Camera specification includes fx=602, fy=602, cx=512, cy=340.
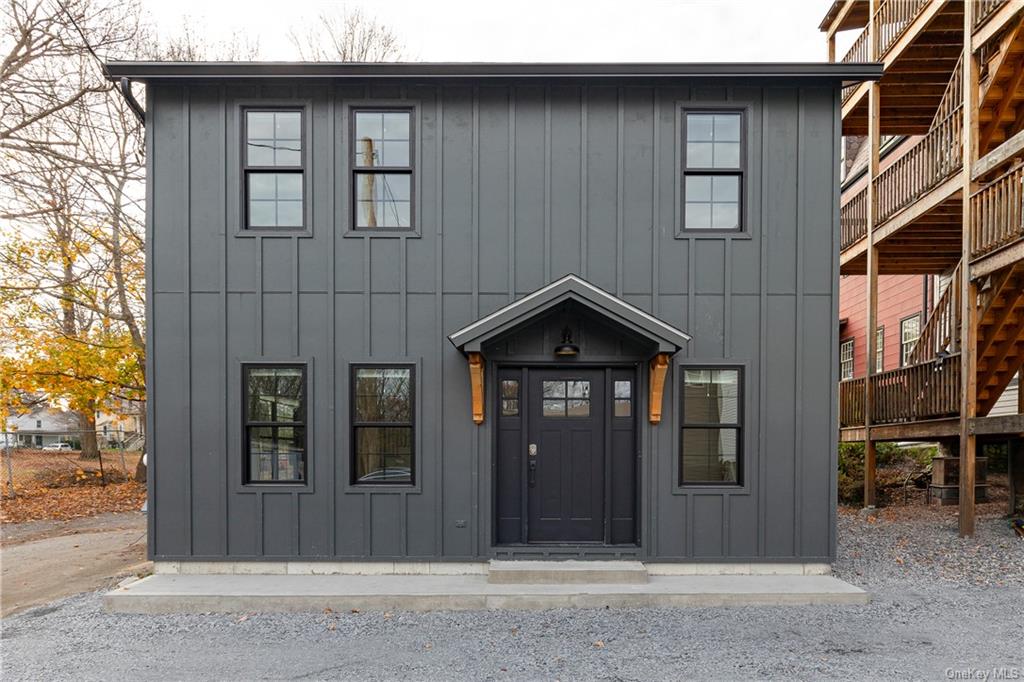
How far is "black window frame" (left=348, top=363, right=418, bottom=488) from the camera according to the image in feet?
21.6

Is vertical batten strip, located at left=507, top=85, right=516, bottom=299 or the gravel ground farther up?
vertical batten strip, located at left=507, top=85, right=516, bottom=299

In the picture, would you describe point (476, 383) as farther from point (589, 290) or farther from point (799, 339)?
point (799, 339)

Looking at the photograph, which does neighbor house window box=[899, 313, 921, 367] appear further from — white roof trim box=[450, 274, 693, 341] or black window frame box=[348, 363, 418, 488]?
black window frame box=[348, 363, 418, 488]

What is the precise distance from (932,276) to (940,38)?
538 cm

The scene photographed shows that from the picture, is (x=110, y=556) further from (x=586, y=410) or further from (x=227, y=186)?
(x=586, y=410)

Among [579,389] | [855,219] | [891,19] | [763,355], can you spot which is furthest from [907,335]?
[579,389]

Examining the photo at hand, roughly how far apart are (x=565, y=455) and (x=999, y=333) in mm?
6798

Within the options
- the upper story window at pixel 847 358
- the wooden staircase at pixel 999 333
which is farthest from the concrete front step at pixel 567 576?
the upper story window at pixel 847 358

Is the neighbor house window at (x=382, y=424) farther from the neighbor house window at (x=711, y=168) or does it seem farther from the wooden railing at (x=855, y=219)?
the wooden railing at (x=855, y=219)

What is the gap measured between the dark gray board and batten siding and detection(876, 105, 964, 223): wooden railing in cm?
419

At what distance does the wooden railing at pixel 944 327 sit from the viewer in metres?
9.29

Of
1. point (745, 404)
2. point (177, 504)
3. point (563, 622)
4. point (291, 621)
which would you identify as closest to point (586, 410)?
point (745, 404)

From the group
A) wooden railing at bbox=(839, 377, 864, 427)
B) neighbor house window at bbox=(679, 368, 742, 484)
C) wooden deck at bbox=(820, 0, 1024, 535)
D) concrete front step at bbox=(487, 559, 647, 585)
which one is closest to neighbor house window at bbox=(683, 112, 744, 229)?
neighbor house window at bbox=(679, 368, 742, 484)

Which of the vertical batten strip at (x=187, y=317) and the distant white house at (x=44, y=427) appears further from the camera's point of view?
the distant white house at (x=44, y=427)
